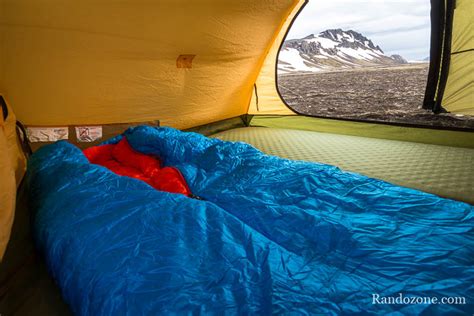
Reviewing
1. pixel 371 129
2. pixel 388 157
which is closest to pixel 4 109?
pixel 388 157

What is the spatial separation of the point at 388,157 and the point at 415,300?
1.47 m

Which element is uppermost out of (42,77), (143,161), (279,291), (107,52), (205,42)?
(205,42)

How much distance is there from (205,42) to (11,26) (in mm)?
1080

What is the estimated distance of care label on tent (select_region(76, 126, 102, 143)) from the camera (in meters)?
1.88

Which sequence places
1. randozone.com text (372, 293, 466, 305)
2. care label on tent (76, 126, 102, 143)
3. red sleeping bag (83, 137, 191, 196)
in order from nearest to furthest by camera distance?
randozone.com text (372, 293, 466, 305) < red sleeping bag (83, 137, 191, 196) < care label on tent (76, 126, 102, 143)

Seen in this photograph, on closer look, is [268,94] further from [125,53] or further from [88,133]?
[88,133]

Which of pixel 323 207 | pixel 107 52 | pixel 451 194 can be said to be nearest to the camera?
pixel 323 207

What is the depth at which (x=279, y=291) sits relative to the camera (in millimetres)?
517

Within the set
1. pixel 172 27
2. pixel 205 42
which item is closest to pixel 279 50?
pixel 205 42

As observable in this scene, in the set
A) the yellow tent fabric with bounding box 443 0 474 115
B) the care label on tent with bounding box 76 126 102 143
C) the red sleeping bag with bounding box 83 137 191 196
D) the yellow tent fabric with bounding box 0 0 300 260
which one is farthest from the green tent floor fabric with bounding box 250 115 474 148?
the red sleeping bag with bounding box 83 137 191 196

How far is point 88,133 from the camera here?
1.92 meters

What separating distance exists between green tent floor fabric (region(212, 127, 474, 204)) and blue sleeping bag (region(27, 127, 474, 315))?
2.05ft

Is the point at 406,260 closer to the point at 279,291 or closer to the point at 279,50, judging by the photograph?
the point at 279,291

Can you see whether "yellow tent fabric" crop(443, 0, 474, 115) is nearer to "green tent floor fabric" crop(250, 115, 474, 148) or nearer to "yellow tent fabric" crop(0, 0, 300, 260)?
"green tent floor fabric" crop(250, 115, 474, 148)
